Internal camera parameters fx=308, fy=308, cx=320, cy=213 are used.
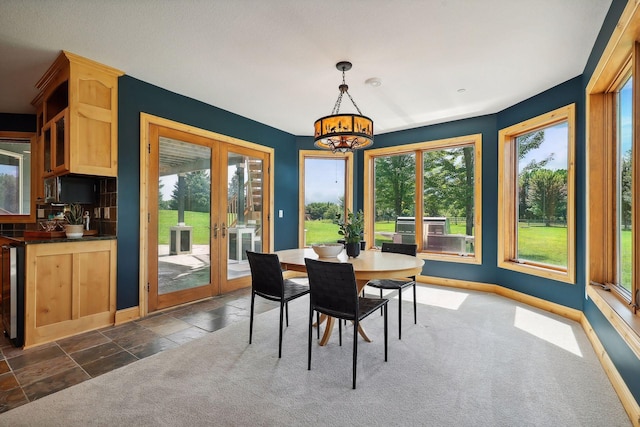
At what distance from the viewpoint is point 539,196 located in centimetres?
388

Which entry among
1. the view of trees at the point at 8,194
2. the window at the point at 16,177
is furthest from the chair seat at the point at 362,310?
the view of trees at the point at 8,194

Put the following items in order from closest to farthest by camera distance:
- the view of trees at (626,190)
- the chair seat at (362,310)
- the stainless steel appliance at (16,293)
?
the chair seat at (362,310) < the view of trees at (626,190) < the stainless steel appliance at (16,293)

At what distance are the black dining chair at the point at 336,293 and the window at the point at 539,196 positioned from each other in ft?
8.78

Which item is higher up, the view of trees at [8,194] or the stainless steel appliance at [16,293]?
the view of trees at [8,194]

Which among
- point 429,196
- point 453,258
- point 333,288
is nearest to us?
point 333,288

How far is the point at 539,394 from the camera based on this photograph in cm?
195

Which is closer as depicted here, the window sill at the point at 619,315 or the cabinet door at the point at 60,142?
the window sill at the point at 619,315

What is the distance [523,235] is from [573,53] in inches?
89.7

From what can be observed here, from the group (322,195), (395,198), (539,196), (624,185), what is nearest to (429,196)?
(395,198)

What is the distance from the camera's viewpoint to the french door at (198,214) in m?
3.56

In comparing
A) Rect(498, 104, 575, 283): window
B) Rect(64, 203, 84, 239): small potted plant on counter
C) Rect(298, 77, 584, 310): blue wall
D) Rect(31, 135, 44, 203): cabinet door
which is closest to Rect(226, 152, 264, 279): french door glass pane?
Rect(298, 77, 584, 310): blue wall

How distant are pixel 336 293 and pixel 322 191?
3.69m

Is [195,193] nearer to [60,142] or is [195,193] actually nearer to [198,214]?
[198,214]

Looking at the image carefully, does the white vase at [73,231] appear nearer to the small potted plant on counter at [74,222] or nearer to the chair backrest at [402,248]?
the small potted plant on counter at [74,222]
